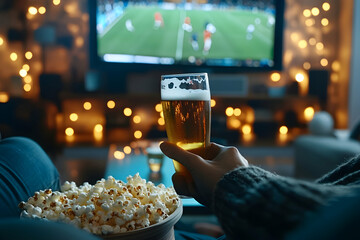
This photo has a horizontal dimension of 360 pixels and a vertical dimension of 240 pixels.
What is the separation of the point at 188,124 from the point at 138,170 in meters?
0.95

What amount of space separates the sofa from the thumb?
186cm

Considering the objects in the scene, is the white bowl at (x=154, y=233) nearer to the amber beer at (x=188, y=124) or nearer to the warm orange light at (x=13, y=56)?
the amber beer at (x=188, y=124)

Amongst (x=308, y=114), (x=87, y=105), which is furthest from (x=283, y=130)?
(x=87, y=105)

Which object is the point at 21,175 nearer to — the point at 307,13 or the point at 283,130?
the point at 283,130

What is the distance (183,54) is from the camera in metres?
3.56

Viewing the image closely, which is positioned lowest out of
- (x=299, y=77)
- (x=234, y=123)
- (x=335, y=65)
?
(x=234, y=123)

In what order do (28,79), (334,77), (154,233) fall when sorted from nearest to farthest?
(154,233) → (28,79) → (334,77)

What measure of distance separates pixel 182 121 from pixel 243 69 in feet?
9.99

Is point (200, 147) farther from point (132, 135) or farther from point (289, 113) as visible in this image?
point (289, 113)

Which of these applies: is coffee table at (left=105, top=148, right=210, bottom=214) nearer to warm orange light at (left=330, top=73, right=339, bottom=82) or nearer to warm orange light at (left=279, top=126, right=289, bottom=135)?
warm orange light at (left=279, top=126, right=289, bottom=135)

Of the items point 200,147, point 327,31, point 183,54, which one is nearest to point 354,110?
point 327,31

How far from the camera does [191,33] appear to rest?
3.56 meters

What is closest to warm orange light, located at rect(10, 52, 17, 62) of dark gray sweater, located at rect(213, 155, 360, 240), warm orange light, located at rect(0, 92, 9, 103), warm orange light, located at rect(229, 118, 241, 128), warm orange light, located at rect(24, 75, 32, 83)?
warm orange light, located at rect(24, 75, 32, 83)

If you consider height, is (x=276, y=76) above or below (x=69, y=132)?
above
